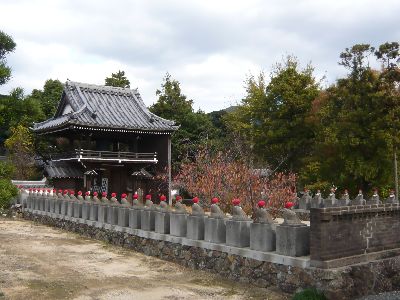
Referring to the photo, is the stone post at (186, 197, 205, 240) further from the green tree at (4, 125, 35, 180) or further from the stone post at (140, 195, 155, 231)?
the green tree at (4, 125, 35, 180)

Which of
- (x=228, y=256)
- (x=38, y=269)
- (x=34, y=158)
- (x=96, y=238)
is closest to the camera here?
(x=228, y=256)

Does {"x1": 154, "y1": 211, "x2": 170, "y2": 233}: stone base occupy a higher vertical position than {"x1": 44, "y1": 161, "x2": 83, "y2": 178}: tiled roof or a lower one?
lower

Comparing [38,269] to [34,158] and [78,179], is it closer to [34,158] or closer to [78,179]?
[78,179]

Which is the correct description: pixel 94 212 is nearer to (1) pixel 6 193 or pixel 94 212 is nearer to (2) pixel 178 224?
(2) pixel 178 224

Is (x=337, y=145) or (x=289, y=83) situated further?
(x=289, y=83)

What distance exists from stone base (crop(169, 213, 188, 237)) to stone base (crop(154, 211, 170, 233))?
0.42 m


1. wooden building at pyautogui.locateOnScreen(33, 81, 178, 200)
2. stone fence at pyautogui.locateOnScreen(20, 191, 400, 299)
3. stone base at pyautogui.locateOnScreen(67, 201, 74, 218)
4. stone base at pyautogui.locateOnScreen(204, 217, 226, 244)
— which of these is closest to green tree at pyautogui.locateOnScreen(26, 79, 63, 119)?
wooden building at pyautogui.locateOnScreen(33, 81, 178, 200)

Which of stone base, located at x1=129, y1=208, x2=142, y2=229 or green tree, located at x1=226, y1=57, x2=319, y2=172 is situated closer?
stone base, located at x1=129, y1=208, x2=142, y2=229

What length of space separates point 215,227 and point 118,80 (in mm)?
36573

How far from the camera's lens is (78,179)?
2834cm

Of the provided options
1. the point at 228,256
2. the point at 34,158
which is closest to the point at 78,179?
the point at 34,158

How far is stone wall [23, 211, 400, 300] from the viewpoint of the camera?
766cm

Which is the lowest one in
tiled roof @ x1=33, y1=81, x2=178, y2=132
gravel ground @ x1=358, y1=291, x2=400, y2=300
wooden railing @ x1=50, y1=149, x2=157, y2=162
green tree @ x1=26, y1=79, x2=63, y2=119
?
gravel ground @ x1=358, y1=291, x2=400, y2=300

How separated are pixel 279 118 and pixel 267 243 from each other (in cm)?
2150
